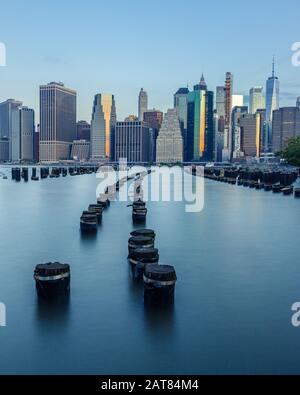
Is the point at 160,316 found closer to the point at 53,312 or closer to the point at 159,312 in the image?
the point at 159,312

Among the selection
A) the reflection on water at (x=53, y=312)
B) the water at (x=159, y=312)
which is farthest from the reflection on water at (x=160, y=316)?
the reflection on water at (x=53, y=312)

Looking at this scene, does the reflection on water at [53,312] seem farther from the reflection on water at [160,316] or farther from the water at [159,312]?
the reflection on water at [160,316]

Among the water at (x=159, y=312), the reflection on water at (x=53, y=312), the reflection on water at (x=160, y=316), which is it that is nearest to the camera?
the water at (x=159, y=312)

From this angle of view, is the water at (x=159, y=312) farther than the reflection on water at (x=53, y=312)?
No

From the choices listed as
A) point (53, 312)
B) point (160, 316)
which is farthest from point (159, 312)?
point (53, 312)

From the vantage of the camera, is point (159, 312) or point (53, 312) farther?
point (159, 312)

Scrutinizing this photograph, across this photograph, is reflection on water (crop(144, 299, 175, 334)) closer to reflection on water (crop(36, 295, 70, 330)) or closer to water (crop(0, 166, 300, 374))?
water (crop(0, 166, 300, 374))

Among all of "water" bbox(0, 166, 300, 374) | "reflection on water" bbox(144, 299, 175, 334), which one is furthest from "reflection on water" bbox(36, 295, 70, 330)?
"reflection on water" bbox(144, 299, 175, 334)
